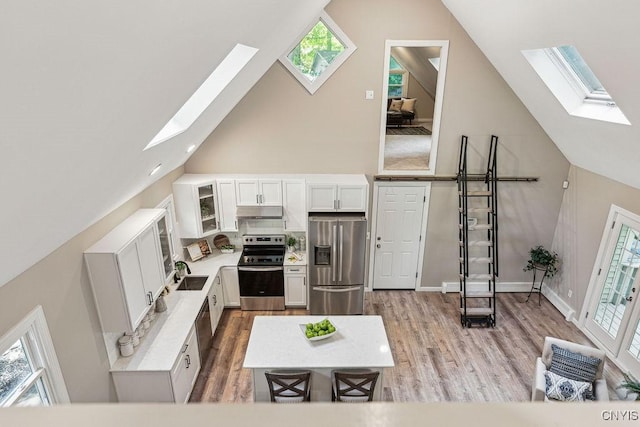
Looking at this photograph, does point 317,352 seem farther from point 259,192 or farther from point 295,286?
point 259,192

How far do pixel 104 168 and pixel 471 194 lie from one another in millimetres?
4724

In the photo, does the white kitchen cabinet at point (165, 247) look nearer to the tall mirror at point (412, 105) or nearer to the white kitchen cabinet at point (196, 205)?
the white kitchen cabinet at point (196, 205)

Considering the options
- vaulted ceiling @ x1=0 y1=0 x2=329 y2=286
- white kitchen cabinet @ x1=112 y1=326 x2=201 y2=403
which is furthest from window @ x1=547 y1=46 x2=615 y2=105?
white kitchen cabinet @ x1=112 y1=326 x2=201 y2=403

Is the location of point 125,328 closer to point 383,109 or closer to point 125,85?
point 125,85

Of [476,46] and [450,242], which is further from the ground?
[476,46]

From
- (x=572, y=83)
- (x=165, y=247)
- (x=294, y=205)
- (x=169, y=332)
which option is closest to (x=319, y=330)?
(x=169, y=332)

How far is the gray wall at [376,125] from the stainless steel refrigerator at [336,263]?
0.94m

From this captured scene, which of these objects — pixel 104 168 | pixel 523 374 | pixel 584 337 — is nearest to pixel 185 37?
pixel 104 168

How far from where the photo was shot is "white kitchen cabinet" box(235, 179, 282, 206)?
5.45 m

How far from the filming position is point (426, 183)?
5809mm

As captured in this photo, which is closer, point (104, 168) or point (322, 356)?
point (104, 168)

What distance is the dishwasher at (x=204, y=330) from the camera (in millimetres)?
4525

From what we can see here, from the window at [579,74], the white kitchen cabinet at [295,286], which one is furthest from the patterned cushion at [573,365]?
the white kitchen cabinet at [295,286]

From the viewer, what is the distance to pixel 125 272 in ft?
10.9
